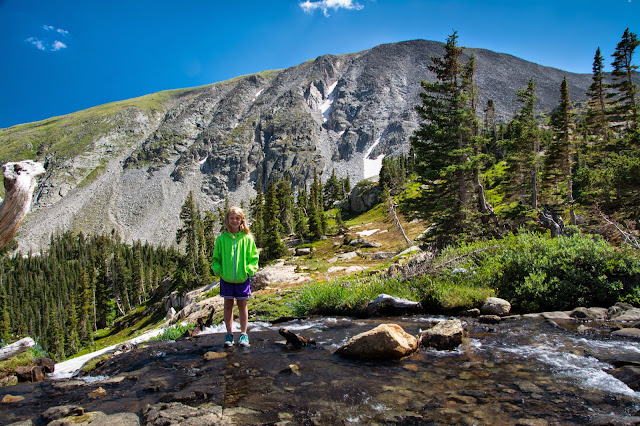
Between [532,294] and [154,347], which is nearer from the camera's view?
[154,347]

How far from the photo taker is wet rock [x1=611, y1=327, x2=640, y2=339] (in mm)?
6875

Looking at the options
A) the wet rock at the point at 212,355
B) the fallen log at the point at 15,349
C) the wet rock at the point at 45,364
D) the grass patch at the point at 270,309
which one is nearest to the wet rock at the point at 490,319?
the grass patch at the point at 270,309

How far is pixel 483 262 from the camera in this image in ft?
41.0

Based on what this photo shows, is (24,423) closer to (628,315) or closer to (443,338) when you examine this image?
(443,338)

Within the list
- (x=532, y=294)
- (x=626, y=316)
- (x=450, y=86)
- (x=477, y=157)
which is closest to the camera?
(x=626, y=316)

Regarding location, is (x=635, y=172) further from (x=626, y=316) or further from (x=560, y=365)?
(x=560, y=365)

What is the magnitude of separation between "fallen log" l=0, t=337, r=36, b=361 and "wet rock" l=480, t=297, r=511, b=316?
13543 millimetres

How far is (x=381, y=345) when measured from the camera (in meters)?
6.65

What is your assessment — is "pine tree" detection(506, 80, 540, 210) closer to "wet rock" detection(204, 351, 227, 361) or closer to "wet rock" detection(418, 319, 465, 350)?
"wet rock" detection(418, 319, 465, 350)

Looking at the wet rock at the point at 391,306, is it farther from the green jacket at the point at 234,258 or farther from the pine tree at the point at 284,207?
the pine tree at the point at 284,207

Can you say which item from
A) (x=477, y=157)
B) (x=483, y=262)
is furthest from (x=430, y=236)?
(x=483, y=262)

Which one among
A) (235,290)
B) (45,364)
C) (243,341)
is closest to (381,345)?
(243,341)

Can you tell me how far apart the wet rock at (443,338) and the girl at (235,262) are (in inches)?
167

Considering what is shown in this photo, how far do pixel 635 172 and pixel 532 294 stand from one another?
17.6 metres
